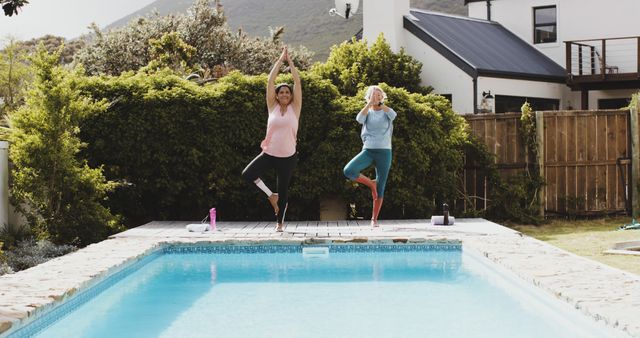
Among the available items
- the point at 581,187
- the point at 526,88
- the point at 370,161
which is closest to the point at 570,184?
the point at 581,187

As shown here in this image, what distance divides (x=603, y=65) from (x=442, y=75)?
16.1 feet

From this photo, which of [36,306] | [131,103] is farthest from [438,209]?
[36,306]

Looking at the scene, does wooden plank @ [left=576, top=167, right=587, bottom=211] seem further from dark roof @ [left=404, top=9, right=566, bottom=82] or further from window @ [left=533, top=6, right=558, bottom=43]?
window @ [left=533, top=6, right=558, bottom=43]

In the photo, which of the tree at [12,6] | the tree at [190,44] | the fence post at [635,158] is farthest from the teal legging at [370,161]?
the tree at [190,44]

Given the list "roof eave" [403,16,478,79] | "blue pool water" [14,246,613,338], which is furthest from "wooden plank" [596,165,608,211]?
"roof eave" [403,16,478,79]

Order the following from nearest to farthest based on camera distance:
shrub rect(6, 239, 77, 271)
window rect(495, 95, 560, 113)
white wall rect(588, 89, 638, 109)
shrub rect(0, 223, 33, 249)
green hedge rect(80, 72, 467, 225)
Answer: shrub rect(6, 239, 77, 271)
shrub rect(0, 223, 33, 249)
green hedge rect(80, 72, 467, 225)
window rect(495, 95, 560, 113)
white wall rect(588, 89, 638, 109)

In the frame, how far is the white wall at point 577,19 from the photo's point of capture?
25.4 meters

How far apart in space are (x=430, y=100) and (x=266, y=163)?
4062mm

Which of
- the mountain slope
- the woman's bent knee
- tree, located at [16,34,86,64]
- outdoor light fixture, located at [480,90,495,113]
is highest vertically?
the mountain slope

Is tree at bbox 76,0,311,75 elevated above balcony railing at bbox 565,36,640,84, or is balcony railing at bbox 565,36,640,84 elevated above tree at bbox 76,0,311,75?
tree at bbox 76,0,311,75

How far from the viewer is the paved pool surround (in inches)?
212

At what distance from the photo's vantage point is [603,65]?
23.5 meters

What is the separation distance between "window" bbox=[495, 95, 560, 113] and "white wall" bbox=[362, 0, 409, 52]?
3.25 m

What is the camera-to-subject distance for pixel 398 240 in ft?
31.8
